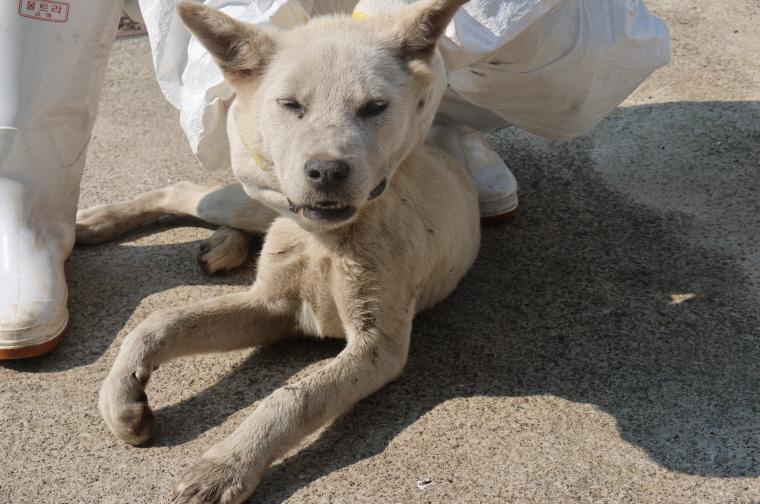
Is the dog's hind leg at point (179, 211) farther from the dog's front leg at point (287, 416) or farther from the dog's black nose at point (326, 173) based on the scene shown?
the dog's black nose at point (326, 173)

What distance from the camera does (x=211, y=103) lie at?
2.96 metres

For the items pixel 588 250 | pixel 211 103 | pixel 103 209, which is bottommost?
pixel 103 209

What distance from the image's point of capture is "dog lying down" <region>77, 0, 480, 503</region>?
225 cm

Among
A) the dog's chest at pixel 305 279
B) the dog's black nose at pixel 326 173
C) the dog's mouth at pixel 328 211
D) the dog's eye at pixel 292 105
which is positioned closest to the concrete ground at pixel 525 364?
the dog's chest at pixel 305 279

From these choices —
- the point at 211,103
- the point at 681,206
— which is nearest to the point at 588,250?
the point at 681,206

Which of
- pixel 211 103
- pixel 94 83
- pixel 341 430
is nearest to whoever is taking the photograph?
pixel 341 430

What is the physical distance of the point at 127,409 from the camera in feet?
7.70

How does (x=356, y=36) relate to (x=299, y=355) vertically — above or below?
above

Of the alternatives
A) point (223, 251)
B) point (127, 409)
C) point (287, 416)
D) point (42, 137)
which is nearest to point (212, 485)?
point (287, 416)

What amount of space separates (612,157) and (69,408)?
3112mm

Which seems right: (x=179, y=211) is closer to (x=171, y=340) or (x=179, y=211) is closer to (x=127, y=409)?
(x=171, y=340)

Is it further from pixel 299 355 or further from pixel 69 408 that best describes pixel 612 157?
pixel 69 408

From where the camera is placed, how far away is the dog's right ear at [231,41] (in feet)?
7.66

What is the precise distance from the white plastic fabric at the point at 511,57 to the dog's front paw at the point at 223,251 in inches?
12.9
